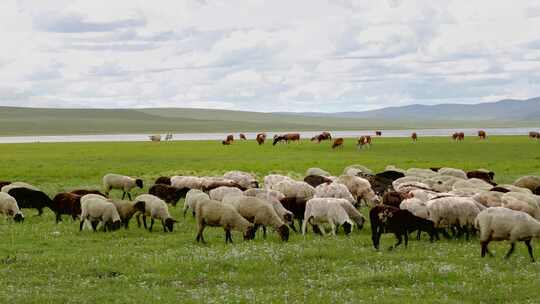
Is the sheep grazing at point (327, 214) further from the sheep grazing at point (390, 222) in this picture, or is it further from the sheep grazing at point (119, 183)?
the sheep grazing at point (119, 183)

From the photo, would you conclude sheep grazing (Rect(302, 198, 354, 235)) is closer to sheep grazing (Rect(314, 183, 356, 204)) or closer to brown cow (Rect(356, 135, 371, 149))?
sheep grazing (Rect(314, 183, 356, 204))

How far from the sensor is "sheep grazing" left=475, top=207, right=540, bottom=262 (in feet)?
47.4

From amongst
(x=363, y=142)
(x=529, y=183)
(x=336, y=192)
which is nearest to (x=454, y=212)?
(x=336, y=192)

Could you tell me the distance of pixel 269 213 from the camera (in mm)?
17547

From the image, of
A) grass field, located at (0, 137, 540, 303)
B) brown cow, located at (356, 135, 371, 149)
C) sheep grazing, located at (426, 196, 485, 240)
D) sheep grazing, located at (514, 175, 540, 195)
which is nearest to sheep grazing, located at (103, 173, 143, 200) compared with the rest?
grass field, located at (0, 137, 540, 303)

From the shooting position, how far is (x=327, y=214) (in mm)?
18141

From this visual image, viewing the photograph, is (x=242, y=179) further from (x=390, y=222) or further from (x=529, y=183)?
(x=390, y=222)

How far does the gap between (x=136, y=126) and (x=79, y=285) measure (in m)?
178

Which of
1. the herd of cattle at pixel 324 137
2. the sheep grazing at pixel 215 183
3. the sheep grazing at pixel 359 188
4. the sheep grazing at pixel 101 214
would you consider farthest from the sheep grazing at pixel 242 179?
the herd of cattle at pixel 324 137

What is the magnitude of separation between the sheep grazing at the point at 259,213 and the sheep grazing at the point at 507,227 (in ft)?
15.8

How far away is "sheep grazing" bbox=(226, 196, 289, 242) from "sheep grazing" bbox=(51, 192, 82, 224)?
517cm

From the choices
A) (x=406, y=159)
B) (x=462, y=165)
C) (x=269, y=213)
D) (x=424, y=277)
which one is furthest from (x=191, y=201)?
(x=406, y=159)

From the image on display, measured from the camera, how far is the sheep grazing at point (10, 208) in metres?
20.2

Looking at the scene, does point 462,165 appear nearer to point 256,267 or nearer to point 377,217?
point 377,217
